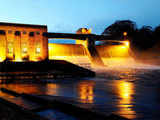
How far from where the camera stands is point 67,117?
4.70 m

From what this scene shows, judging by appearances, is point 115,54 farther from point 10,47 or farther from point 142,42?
point 10,47

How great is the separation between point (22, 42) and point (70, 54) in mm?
10003

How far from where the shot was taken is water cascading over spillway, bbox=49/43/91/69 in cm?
3653

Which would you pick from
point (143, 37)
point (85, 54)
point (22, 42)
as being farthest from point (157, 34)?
point (22, 42)

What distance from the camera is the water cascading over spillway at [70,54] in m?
36.5

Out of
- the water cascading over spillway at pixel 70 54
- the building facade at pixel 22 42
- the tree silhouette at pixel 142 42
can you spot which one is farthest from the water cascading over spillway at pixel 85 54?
the tree silhouette at pixel 142 42

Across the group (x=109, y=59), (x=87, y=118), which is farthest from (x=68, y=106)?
(x=109, y=59)

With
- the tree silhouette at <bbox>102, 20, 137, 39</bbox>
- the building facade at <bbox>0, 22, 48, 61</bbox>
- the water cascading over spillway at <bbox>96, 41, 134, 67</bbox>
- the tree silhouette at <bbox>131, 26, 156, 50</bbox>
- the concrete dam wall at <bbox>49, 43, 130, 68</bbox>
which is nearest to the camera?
the building facade at <bbox>0, 22, 48, 61</bbox>

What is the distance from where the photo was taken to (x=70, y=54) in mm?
39188

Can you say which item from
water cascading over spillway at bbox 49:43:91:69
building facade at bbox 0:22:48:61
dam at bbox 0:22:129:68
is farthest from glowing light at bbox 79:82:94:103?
water cascading over spillway at bbox 49:43:91:69

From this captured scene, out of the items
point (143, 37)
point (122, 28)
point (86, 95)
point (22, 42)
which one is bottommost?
point (86, 95)

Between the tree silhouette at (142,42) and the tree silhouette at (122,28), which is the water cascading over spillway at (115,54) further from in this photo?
the tree silhouette at (122,28)

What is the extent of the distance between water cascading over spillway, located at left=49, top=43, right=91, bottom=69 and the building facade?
2.87 m

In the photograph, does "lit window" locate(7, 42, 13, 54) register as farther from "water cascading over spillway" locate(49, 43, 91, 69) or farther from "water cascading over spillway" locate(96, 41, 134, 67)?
"water cascading over spillway" locate(96, 41, 134, 67)
